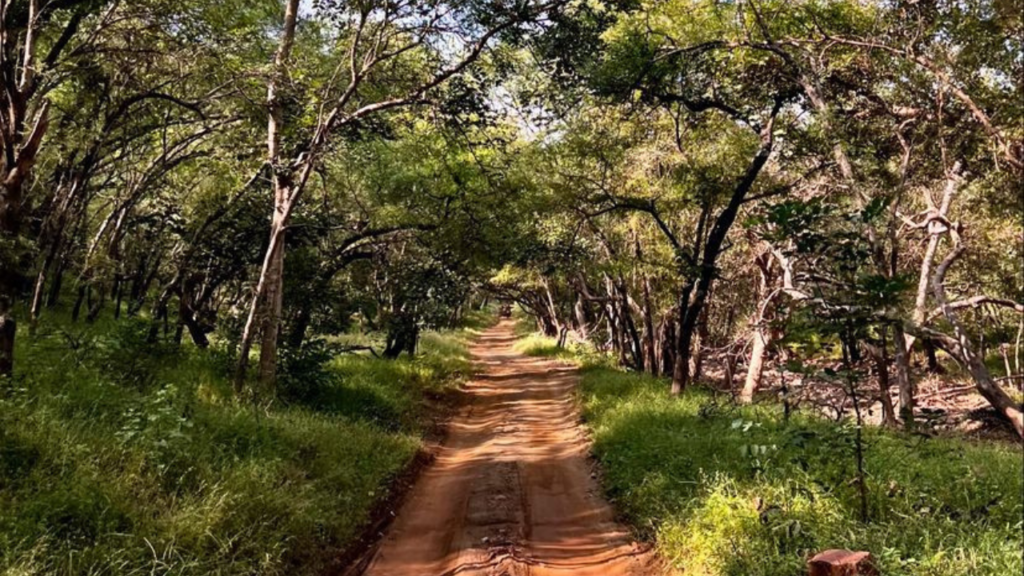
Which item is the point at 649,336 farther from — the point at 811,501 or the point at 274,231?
the point at 811,501

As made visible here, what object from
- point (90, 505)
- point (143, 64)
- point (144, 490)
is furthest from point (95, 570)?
point (143, 64)

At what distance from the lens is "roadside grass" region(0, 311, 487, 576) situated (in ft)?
15.1

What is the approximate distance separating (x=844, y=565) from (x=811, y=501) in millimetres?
1715

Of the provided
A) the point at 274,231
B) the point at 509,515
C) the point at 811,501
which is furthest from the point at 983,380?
the point at 274,231

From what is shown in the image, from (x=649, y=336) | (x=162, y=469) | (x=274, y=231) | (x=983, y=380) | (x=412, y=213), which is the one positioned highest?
(x=412, y=213)

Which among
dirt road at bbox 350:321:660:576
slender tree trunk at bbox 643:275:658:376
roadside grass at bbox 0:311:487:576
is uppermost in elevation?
slender tree trunk at bbox 643:275:658:376

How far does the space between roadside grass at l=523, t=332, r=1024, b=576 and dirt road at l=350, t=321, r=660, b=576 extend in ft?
1.50

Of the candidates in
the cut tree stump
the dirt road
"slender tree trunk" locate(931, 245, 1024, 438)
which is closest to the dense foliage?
"slender tree trunk" locate(931, 245, 1024, 438)

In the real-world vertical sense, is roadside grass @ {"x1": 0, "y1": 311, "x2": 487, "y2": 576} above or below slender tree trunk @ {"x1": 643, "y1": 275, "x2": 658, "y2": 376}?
below

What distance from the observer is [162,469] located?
18.5 ft

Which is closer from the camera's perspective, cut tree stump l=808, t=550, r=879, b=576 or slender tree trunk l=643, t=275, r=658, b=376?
cut tree stump l=808, t=550, r=879, b=576

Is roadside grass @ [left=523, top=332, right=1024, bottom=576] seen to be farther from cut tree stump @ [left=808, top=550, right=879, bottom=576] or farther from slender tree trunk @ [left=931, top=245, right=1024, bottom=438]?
slender tree trunk @ [left=931, top=245, right=1024, bottom=438]

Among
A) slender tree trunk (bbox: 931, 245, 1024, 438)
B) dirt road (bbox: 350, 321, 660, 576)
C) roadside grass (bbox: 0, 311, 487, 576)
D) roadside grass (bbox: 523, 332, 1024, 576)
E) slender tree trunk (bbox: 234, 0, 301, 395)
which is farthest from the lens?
slender tree trunk (bbox: 234, 0, 301, 395)

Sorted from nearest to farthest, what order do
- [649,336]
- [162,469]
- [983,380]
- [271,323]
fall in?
[983,380] < [162,469] < [271,323] < [649,336]
